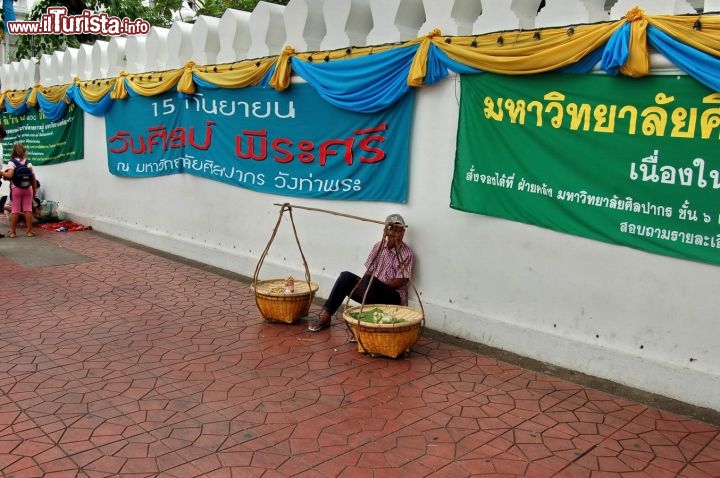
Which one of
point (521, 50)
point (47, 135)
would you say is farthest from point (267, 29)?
point (47, 135)

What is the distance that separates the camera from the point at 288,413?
4.05m

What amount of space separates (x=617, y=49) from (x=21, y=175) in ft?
31.4

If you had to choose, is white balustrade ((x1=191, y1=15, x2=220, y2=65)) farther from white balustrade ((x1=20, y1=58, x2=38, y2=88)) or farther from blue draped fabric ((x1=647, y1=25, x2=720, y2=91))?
white balustrade ((x1=20, y1=58, x2=38, y2=88))

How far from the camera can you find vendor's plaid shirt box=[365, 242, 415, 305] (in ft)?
18.4

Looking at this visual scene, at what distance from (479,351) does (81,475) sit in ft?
10.3

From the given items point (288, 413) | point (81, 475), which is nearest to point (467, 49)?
point (288, 413)

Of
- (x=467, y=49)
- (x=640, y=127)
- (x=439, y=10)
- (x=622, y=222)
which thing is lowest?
(x=622, y=222)

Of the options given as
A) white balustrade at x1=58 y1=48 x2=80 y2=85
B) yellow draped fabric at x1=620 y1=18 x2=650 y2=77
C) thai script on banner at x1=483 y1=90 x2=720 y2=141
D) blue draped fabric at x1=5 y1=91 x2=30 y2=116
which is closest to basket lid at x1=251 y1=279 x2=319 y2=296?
thai script on banner at x1=483 y1=90 x2=720 y2=141

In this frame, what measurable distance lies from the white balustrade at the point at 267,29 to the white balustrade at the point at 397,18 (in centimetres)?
161

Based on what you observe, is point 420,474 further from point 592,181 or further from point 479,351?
point 592,181

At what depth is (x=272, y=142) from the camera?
7176 millimetres

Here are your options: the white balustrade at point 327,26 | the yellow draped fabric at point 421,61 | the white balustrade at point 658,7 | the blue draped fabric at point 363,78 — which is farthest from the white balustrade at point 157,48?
the white balustrade at point 658,7

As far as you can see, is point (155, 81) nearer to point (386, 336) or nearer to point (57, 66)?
point (57, 66)

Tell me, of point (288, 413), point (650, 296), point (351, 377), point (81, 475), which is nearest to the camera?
point (81, 475)
